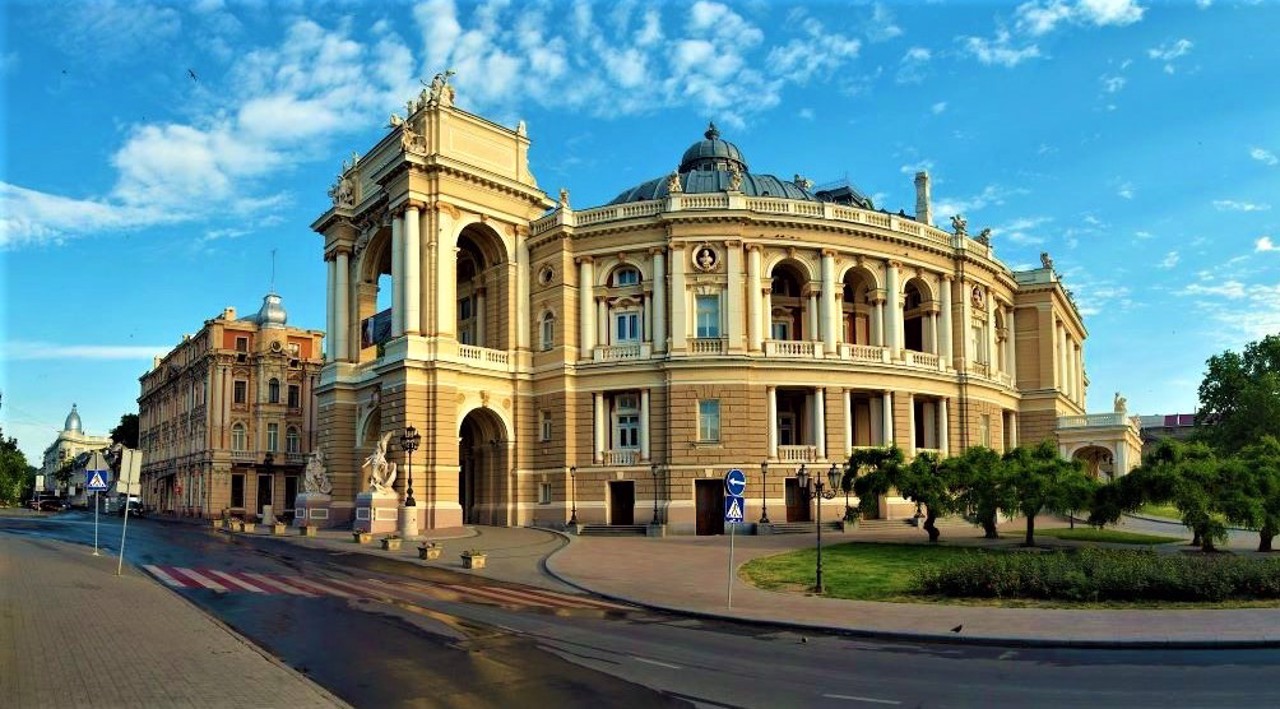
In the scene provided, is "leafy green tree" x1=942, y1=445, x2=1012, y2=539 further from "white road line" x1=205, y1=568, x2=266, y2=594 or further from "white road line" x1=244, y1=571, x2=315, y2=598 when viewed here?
"white road line" x1=205, y1=568, x2=266, y2=594

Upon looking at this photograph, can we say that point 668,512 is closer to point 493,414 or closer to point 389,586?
point 493,414

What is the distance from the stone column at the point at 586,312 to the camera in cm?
4922

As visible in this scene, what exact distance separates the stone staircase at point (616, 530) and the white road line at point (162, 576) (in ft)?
68.2

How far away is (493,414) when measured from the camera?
50094 mm

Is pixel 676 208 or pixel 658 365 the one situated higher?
pixel 676 208

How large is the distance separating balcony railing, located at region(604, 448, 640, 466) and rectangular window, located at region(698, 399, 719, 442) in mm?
A: 3447

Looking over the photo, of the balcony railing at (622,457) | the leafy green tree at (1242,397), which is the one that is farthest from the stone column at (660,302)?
the leafy green tree at (1242,397)

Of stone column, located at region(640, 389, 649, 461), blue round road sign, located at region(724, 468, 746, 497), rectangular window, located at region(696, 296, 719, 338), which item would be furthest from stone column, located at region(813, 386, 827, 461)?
blue round road sign, located at region(724, 468, 746, 497)

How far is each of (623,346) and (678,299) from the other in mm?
3735

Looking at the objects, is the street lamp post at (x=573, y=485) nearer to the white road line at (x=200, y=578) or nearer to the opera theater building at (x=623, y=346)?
the opera theater building at (x=623, y=346)

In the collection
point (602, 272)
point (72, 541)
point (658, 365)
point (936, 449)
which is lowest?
point (72, 541)

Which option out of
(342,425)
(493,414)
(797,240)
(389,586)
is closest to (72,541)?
(342,425)

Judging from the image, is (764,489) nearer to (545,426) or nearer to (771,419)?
(771,419)

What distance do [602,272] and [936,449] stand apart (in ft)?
66.1
